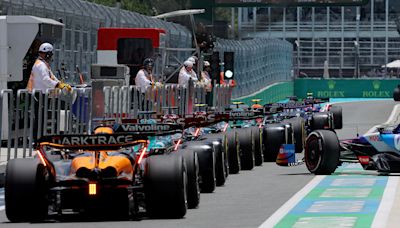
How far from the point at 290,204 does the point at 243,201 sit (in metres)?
0.73

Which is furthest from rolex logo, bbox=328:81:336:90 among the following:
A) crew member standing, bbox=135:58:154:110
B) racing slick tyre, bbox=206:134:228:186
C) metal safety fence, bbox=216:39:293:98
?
racing slick tyre, bbox=206:134:228:186

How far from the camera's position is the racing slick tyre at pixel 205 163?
663 inches

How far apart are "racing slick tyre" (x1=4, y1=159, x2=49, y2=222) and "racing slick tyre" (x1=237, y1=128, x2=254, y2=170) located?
8.23 metres

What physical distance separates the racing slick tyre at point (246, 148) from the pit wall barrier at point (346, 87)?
60.8 metres

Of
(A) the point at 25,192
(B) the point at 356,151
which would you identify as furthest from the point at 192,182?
(B) the point at 356,151

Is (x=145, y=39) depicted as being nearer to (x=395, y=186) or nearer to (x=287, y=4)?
(x=395, y=186)

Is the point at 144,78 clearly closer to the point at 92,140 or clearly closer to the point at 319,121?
the point at 319,121

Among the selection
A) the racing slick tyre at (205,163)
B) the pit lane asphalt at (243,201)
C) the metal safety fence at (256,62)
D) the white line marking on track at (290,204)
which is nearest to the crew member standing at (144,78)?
the pit lane asphalt at (243,201)

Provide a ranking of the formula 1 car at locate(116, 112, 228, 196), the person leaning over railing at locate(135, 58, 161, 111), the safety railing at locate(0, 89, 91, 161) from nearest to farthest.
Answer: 1. the formula 1 car at locate(116, 112, 228, 196)
2. the safety railing at locate(0, 89, 91, 161)
3. the person leaning over railing at locate(135, 58, 161, 111)

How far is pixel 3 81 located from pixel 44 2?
464cm

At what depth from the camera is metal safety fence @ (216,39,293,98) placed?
5680 cm

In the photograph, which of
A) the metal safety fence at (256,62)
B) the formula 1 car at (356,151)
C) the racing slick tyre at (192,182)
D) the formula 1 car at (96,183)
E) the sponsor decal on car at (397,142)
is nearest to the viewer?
the formula 1 car at (96,183)

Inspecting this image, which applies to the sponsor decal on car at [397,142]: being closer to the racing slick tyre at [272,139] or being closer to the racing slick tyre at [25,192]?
the racing slick tyre at [272,139]

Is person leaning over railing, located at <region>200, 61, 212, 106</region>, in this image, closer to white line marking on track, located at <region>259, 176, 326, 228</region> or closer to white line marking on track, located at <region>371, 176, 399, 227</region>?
white line marking on track, located at <region>259, 176, 326, 228</region>
